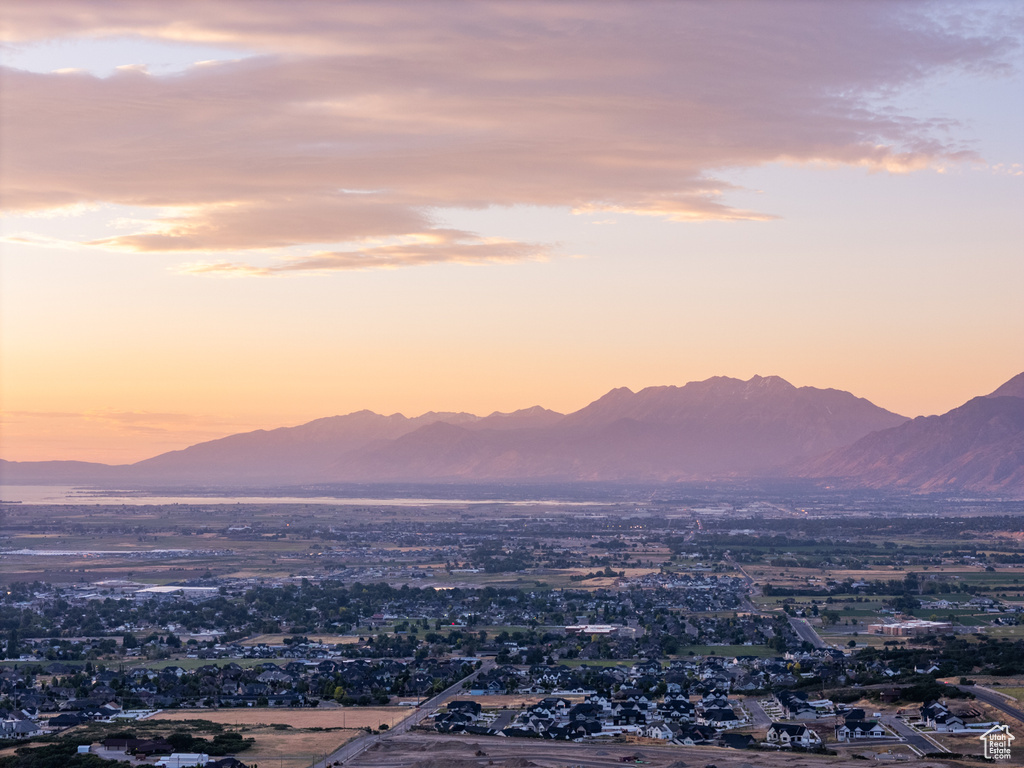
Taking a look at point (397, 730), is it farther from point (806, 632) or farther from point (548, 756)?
point (806, 632)

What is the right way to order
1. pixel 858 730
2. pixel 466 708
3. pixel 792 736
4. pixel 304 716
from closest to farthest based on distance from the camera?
pixel 792 736 → pixel 858 730 → pixel 466 708 → pixel 304 716

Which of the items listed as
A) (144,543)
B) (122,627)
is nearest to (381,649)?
(122,627)

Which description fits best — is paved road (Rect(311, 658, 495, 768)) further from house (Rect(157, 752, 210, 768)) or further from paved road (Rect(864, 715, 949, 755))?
paved road (Rect(864, 715, 949, 755))

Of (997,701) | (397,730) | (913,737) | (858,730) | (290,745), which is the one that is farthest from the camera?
(997,701)

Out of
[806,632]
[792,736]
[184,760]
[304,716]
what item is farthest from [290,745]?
[806,632]

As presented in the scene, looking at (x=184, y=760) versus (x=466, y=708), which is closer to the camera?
(x=184, y=760)

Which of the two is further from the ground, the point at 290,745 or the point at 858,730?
the point at 858,730

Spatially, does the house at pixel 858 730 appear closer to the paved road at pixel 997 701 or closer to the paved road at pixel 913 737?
the paved road at pixel 913 737
